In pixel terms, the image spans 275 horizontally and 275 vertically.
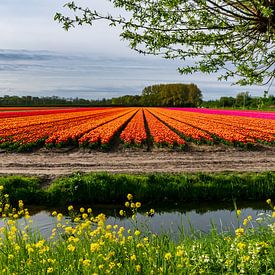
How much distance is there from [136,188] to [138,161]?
550cm

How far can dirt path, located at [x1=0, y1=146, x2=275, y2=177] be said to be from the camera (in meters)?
18.5

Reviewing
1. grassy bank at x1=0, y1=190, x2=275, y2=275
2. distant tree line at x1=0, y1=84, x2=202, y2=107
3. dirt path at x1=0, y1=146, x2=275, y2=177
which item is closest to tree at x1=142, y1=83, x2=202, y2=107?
distant tree line at x1=0, y1=84, x2=202, y2=107

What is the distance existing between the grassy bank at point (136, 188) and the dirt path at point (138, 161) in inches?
69.9

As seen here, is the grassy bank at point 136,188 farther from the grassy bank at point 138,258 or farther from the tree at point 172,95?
the tree at point 172,95

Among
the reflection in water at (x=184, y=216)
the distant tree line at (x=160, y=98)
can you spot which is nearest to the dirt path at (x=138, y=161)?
the reflection in water at (x=184, y=216)

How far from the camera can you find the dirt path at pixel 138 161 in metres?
18.5

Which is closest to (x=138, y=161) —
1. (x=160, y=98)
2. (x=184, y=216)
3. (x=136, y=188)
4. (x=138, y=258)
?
(x=136, y=188)

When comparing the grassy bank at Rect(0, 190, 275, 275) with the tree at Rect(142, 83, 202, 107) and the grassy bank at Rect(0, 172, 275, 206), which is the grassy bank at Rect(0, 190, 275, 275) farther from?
the tree at Rect(142, 83, 202, 107)

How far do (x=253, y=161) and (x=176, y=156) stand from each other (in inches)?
159

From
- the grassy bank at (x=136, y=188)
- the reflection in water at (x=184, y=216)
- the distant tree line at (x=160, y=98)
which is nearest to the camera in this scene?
the reflection in water at (x=184, y=216)

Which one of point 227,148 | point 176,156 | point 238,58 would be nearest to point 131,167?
point 176,156

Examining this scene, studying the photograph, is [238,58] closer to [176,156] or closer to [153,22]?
[153,22]

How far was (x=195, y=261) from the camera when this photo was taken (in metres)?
5.56

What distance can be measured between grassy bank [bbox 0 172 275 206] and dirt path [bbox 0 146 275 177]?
178 cm
